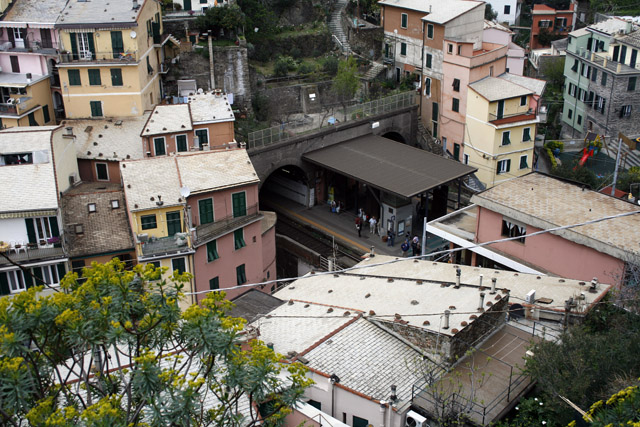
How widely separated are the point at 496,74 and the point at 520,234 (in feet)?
85.1

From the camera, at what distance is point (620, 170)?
2224 inches

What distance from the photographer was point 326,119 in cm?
5497

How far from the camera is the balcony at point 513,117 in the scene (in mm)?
54094

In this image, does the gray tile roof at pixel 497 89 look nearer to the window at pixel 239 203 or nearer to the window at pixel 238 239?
the window at pixel 239 203

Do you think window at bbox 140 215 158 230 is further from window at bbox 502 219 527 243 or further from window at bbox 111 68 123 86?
window at bbox 502 219 527 243

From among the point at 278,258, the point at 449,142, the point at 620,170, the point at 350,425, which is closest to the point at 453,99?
the point at 449,142

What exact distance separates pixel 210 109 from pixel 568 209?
23870 millimetres

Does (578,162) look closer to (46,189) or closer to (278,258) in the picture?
(278,258)

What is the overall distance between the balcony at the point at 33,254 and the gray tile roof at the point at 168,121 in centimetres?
1039

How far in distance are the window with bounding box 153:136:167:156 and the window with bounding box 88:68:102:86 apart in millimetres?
7121

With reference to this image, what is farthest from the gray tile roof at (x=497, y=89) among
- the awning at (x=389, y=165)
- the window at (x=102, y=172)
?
the window at (x=102, y=172)

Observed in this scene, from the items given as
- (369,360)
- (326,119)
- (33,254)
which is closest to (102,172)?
(33,254)

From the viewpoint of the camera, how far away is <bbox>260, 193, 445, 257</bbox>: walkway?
4769 centimetres

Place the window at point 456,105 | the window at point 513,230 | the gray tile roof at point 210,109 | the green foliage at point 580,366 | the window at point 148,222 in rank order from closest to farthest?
the green foliage at point 580,366, the window at point 513,230, the window at point 148,222, the gray tile roof at point 210,109, the window at point 456,105
